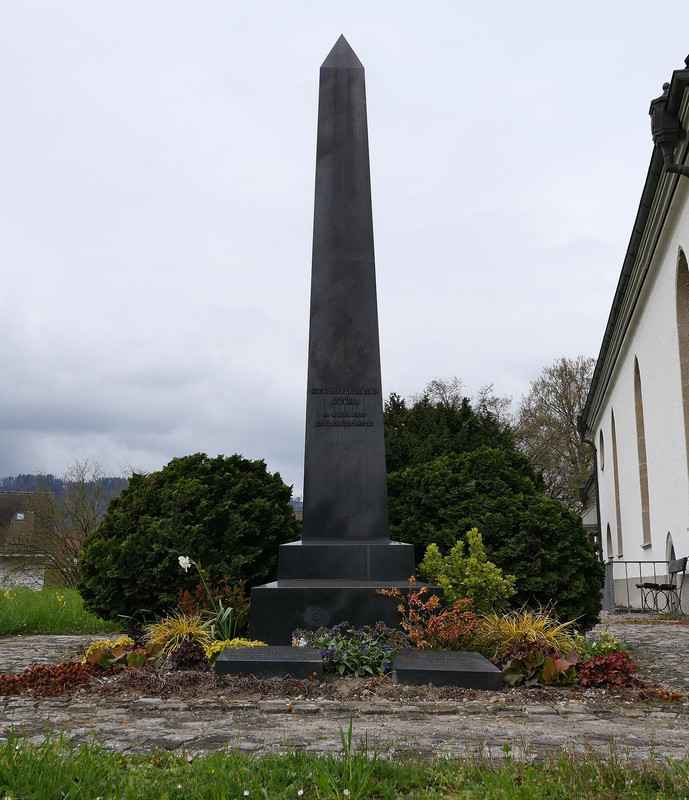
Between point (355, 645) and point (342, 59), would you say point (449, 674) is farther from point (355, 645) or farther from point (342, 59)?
point (342, 59)

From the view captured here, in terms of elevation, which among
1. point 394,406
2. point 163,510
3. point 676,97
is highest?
point 676,97

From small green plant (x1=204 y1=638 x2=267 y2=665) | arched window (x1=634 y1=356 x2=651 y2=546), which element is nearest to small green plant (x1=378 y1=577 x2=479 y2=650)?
small green plant (x1=204 y1=638 x2=267 y2=665)

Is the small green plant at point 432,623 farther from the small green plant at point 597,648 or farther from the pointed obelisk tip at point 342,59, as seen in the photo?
the pointed obelisk tip at point 342,59

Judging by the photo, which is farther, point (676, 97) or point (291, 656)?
point (676, 97)

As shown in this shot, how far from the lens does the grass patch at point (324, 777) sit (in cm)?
250

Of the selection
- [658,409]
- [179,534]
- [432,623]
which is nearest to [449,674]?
[432,623]

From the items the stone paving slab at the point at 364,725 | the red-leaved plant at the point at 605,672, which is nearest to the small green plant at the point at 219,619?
the stone paving slab at the point at 364,725

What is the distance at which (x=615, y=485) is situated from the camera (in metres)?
24.3

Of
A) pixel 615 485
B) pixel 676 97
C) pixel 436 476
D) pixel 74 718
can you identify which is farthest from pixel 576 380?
pixel 74 718

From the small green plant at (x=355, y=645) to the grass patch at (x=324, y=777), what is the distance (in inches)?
94.1

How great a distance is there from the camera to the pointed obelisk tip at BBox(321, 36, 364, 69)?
7.99 metres

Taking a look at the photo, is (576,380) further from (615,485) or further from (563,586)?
(563,586)

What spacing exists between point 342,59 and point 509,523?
17.8 ft

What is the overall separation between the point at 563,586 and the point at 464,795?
5370 mm
